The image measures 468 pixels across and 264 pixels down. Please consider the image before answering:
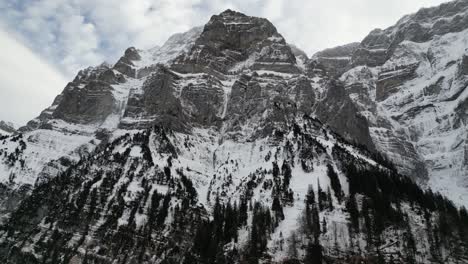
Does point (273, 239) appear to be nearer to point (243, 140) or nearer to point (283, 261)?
point (283, 261)

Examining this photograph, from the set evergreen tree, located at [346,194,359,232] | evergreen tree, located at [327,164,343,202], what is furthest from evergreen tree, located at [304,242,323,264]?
evergreen tree, located at [327,164,343,202]

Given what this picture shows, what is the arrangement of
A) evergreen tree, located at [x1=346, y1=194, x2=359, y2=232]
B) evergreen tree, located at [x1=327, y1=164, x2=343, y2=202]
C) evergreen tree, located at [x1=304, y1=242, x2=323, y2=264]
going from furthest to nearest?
evergreen tree, located at [x1=327, y1=164, x2=343, y2=202] < evergreen tree, located at [x1=346, y1=194, x2=359, y2=232] < evergreen tree, located at [x1=304, y1=242, x2=323, y2=264]

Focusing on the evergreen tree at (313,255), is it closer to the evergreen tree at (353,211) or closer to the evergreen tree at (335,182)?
the evergreen tree at (353,211)

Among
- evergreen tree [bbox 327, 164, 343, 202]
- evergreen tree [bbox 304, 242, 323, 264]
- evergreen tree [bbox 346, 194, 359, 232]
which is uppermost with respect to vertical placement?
evergreen tree [bbox 327, 164, 343, 202]

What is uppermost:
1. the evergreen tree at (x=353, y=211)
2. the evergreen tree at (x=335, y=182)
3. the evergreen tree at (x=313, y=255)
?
the evergreen tree at (x=335, y=182)

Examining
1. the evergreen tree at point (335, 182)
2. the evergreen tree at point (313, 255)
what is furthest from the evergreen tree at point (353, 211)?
the evergreen tree at point (313, 255)

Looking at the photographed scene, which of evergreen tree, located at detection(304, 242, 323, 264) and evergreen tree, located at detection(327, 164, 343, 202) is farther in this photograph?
evergreen tree, located at detection(327, 164, 343, 202)

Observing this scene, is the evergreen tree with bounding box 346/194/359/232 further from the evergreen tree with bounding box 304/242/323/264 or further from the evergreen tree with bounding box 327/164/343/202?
the evergreen tree with bounding box 304/242/323/264

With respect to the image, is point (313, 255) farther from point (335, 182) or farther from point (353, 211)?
point (335, 182)

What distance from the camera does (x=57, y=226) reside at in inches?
5546

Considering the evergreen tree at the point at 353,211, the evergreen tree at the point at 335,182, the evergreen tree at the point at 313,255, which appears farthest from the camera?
the evergreen tree at the point at 335,182

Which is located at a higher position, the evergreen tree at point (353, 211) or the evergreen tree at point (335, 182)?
the evergreen tree at point (335, 182)

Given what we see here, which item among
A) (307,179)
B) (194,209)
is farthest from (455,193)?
(194,209)

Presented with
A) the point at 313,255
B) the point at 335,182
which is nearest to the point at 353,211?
the point at 335,182
